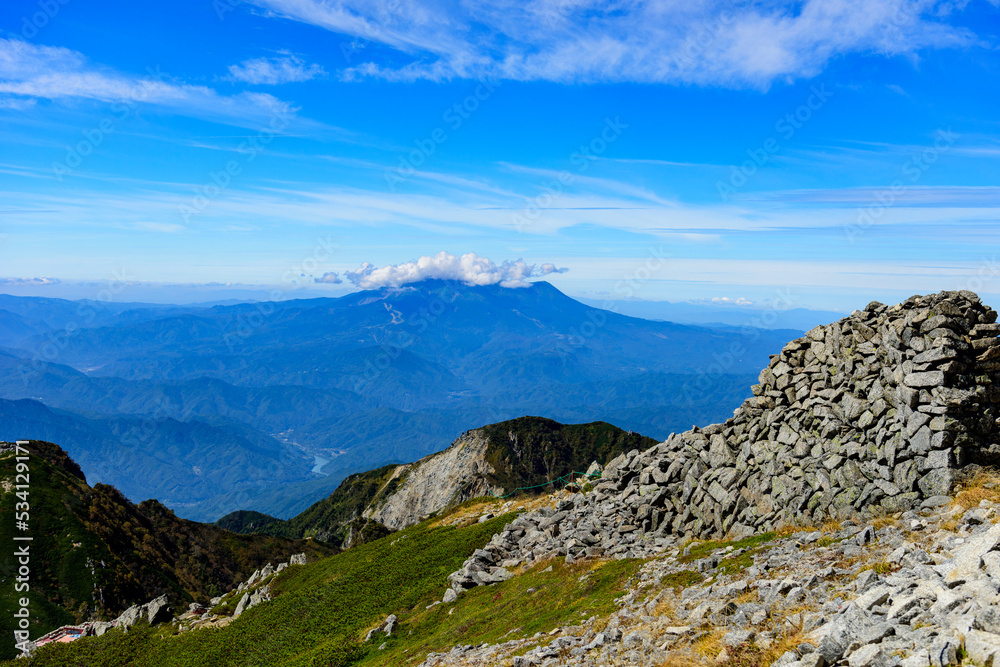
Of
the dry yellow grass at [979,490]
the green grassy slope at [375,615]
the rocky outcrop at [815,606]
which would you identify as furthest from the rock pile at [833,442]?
the green grassy slope at [375,615]

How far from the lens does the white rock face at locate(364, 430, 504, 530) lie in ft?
567

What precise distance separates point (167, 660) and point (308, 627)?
8.70m

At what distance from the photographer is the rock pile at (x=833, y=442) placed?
21.8 metres

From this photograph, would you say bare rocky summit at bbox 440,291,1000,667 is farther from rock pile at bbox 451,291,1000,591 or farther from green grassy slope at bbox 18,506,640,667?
green grassy slope at bbox 18,506,640,667

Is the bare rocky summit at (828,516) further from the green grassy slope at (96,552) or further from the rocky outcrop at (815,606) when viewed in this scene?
the green grassy slope at (96,552)

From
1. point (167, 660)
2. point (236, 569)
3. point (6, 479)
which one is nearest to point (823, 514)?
point (167, 660)

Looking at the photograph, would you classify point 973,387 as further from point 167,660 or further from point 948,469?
point 167,660

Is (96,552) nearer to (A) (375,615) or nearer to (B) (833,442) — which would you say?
(A) (375,615)

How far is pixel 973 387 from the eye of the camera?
74.2 ft

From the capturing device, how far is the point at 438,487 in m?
179

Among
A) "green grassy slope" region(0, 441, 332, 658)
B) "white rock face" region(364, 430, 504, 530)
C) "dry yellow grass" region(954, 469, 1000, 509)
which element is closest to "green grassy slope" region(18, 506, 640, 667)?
"dry yellow grass" region(954, 469, 1000, 509)

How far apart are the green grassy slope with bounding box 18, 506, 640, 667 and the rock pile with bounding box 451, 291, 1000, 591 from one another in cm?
355

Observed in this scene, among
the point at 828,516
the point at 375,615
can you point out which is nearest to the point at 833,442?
the point at 828,516

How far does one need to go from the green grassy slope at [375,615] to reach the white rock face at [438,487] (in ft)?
424
